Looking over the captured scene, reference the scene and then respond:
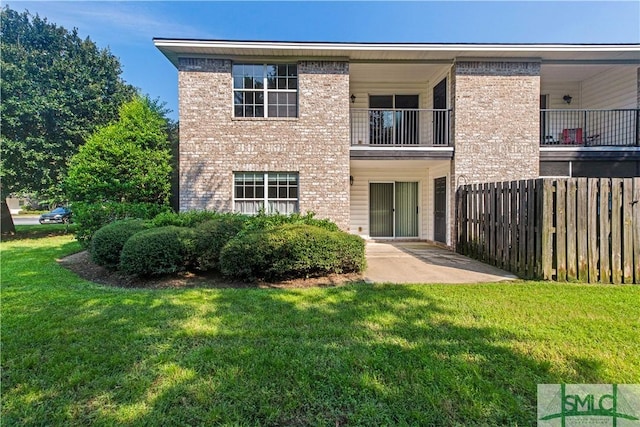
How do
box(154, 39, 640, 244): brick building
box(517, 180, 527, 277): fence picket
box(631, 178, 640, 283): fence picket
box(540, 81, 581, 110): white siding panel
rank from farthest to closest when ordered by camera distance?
box(540, 81, 581, 110): white siding panel < box(154, 39, 640, 244): brick building < box(517, 180, 527, 277): fence picket < box(631, 178, 640, 283): fence picket

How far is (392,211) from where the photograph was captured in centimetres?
1393

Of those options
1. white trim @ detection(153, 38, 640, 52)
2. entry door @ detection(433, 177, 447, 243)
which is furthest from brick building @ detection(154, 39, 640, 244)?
entry door @ detection(433, 177, 447, 243)

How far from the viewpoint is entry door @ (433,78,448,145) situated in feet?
38.9

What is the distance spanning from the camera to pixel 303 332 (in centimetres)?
395

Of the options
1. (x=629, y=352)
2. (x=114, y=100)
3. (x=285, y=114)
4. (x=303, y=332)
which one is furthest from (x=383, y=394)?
(x=114, y=100)

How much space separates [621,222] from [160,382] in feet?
27.1

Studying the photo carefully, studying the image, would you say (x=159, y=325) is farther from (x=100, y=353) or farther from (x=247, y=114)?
(x=247, y=114)

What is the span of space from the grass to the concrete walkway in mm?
1374

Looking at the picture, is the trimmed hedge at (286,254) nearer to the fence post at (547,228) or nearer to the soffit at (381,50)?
the fence post at (547,228)

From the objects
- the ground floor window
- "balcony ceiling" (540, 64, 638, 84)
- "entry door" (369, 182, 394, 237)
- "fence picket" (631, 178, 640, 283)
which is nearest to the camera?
"fence picket" (631, 178, 640, 283)

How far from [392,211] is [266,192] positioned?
5.71 meters

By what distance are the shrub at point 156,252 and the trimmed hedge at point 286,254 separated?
0.91 meters

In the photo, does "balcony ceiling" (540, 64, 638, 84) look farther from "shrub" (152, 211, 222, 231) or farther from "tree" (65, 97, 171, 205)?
"tree" (65, 97, 171, 205)

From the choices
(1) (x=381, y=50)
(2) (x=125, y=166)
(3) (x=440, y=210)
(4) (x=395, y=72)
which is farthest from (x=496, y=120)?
(2) (x=125, y=166)
